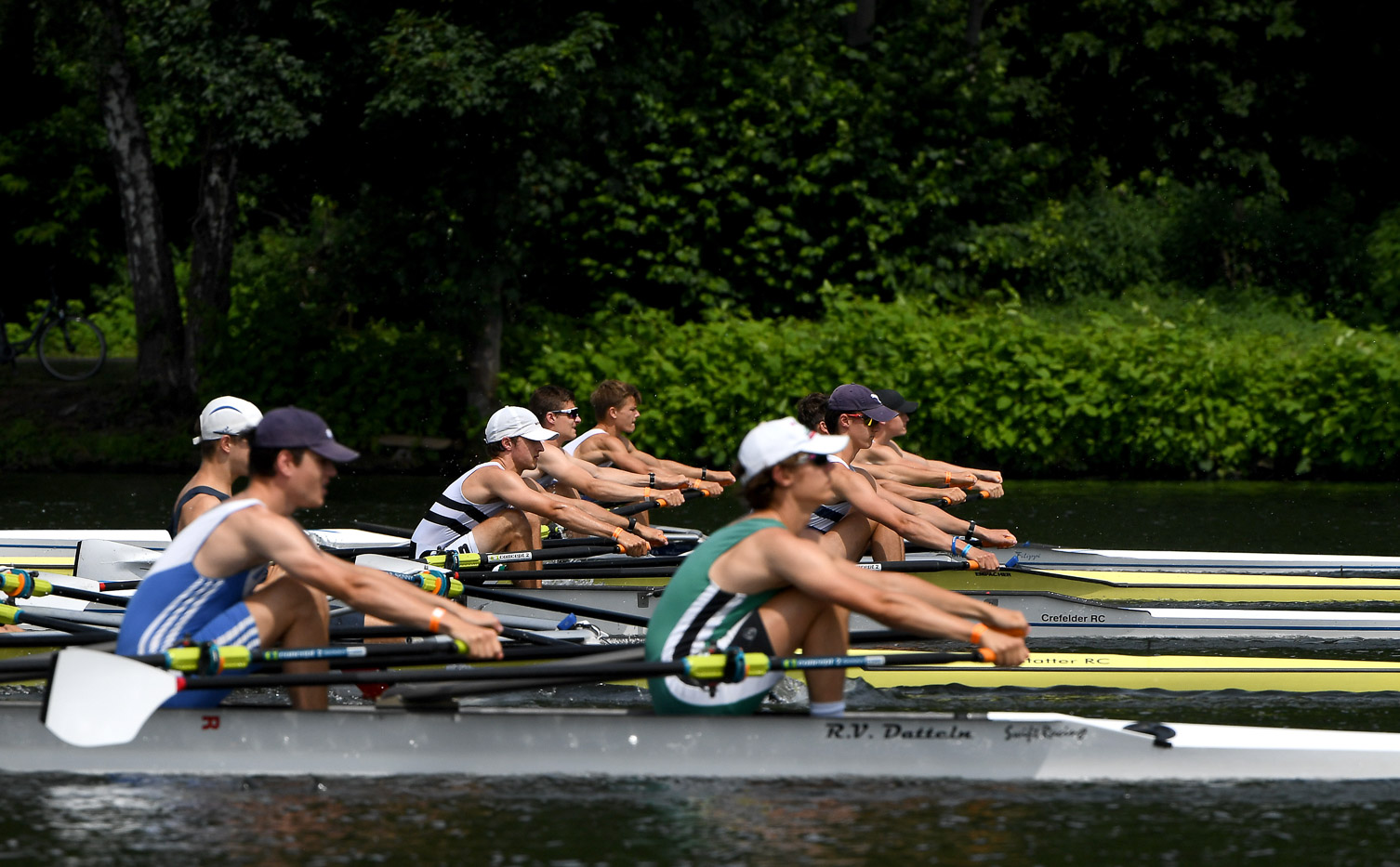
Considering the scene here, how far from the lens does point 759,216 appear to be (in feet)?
84.5

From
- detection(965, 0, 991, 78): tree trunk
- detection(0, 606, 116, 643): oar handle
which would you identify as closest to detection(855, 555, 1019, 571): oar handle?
detection(0, 606, 116, 643): oar handle

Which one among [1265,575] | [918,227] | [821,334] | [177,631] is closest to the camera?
[177,631]

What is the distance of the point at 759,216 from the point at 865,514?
17.0 meters

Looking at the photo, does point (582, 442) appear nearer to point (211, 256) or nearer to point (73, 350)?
point (211, 256)

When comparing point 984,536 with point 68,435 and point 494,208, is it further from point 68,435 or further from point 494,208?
point 68,435

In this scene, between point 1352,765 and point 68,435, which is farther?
point 68,435

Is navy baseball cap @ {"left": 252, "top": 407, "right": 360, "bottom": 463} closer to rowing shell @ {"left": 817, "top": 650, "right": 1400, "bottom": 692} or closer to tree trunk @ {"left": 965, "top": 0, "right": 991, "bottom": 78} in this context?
rowing shell @ {"left": 817, "top": 650, "right": 1400, "bottom": 692}

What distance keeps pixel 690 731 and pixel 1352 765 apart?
2464 millimetres

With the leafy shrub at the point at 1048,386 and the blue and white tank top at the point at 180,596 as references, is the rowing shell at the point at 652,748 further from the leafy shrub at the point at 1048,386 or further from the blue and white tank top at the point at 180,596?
the leafy shrub at the point at 1048,386

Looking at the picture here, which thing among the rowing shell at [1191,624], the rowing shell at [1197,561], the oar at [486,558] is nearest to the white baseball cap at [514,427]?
the oar at [486,558]

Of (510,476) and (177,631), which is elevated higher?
(510,476)

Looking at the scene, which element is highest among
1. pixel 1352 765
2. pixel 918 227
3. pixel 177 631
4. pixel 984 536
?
pixel 918 227

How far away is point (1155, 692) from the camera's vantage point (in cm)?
841

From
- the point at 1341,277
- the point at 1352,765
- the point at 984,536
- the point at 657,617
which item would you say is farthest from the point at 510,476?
the point at 1341,277
